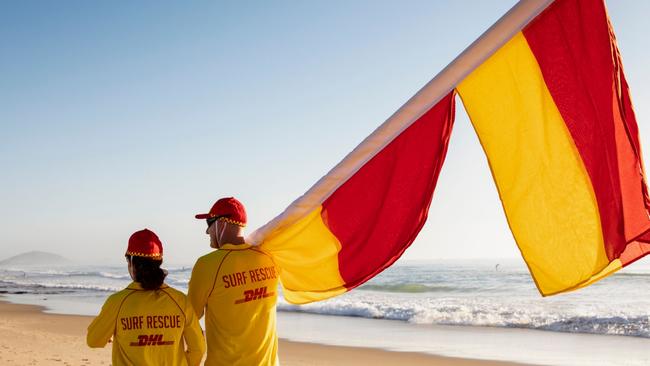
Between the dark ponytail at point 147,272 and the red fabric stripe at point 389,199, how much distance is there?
0.73 metres

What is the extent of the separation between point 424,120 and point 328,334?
1069cm

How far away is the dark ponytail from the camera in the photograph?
2.50 metres

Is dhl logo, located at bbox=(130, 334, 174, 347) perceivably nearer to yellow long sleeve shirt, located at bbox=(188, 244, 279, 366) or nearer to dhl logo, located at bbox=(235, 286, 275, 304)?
yellow long sleeve shirt, located at bbox=(188, 244, 279, 366)

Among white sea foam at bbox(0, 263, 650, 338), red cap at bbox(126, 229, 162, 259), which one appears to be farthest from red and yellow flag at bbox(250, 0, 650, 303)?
white sea foam at bbox(0, 263, 650, 338)

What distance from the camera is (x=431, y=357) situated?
9539 mm

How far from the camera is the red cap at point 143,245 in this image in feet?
8.10

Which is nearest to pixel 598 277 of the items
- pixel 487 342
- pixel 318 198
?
pixel 318 198

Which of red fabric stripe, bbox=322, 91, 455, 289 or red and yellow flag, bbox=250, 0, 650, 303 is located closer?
red and yellow flag, bbox=250, 0, 650, 303

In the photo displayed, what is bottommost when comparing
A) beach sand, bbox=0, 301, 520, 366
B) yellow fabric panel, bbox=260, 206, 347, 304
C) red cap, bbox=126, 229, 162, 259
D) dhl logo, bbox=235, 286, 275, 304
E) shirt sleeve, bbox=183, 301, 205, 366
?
beach sand, bbox=0, 301, 520, 366

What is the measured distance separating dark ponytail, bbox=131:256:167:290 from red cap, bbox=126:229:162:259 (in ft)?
0.08

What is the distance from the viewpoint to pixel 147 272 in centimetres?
252

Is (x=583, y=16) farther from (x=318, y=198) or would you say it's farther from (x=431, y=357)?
(x=431, y=357)

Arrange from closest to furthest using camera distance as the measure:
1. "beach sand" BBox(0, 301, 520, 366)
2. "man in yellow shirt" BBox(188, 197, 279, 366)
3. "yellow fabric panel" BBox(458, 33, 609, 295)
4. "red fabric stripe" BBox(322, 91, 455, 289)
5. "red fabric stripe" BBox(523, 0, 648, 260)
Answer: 1. "red fabric stripe" BBox(523, 0, 648, 260)
2. "yellow fabric panel" BBox(458, 33, 609, 295)
3. "red fabric stripe" BBox(322, 91, 455, 289)
4. "man in yellow shirt" BBox(188, 197, 279, 366)
5. "beach sand" BBox(0, 301, 520, 366)

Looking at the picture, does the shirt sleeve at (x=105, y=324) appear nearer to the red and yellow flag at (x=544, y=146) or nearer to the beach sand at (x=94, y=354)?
the red and yellow flag at (x=544, y=146)
